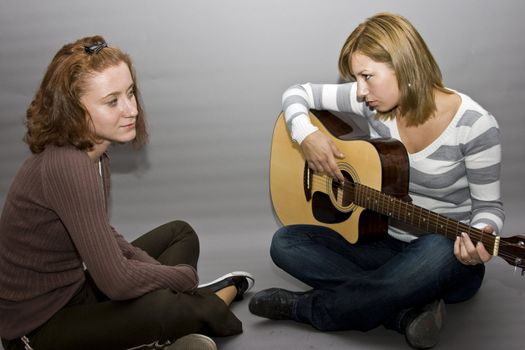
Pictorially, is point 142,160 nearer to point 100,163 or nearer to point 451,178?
point 100,163

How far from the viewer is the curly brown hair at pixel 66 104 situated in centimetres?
171

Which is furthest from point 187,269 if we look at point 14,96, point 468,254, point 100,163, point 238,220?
point 14,96

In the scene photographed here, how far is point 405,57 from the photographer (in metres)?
1.92

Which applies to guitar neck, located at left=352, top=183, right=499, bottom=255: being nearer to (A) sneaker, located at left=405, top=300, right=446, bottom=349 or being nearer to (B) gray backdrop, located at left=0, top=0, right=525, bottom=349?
(A) sneaker, located at left=405, top=300, right=446, bottom=349

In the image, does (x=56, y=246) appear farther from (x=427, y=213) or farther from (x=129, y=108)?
(x=427, y=213)

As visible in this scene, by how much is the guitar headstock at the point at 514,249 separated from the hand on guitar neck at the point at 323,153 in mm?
644

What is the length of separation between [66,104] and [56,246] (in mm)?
390

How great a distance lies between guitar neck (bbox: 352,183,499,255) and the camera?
5.70ft

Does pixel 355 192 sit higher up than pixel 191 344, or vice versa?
pixel 355 192

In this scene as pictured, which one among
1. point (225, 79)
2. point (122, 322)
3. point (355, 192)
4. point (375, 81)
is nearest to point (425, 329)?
point (355, 192)

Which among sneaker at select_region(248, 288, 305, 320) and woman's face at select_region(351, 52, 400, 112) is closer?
woman's face at select_region(351, 52, 400, 112)

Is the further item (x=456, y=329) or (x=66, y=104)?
(x=456, y=329)

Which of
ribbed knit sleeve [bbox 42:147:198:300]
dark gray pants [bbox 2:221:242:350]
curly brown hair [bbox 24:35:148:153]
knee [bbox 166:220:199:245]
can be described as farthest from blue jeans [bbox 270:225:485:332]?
curly brown hair [bbox 24:35:148:153]

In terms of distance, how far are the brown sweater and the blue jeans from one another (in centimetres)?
50
